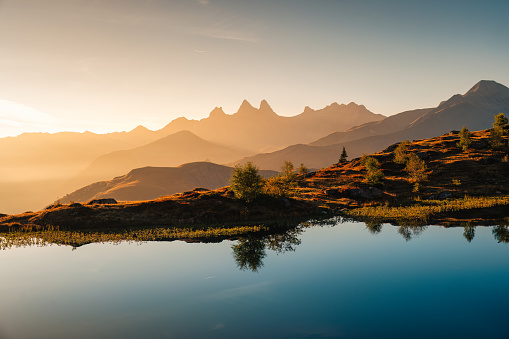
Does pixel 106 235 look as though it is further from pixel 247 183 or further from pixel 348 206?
pixel 348 206

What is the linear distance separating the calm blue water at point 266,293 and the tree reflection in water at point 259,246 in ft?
1.63

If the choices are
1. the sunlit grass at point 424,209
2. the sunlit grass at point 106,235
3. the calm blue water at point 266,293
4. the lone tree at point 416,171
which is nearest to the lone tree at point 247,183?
the sunlit grass at point 106,235

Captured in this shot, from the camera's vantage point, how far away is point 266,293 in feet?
83.3

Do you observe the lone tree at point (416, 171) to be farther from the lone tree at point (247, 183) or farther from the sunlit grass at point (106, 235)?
the sunlit grass at point (106, 235)

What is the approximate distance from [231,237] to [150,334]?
27.2 meters

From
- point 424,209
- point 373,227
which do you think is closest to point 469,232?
point 373,227

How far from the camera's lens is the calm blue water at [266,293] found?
65.7 ft

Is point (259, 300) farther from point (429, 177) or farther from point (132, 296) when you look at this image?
point (429, 177)

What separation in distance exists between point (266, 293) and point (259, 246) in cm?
1511

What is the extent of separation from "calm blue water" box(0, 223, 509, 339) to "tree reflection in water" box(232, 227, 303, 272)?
1.63ft

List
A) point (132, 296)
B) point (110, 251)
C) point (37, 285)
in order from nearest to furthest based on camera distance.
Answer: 1. point (132, 296)
2. point (37, 285)
3. point (110, 251)

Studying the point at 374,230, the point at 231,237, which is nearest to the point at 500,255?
the point at 374,230

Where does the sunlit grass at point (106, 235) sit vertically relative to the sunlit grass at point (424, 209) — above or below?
above

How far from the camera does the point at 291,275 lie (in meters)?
29.4
